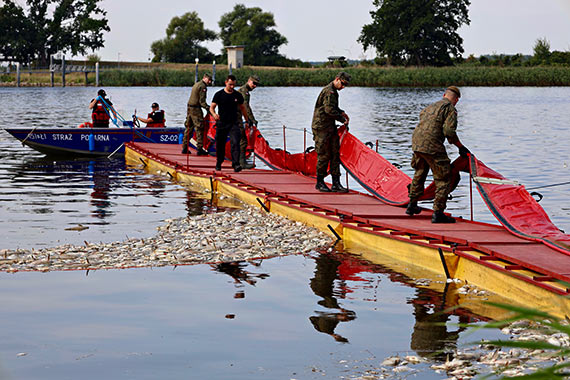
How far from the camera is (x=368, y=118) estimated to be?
5325 cm

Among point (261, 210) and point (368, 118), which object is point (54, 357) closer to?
point (261, 210)

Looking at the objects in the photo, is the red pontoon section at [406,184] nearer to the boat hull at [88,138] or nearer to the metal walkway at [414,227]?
the metal walkway at [414,227]

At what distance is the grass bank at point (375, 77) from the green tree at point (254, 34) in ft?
77.9

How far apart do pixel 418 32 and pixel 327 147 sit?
102115mm

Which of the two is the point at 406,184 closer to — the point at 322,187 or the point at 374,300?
the point at 322,187

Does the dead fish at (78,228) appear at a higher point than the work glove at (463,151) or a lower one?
lower

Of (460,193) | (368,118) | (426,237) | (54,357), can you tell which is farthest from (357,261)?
(368,118)

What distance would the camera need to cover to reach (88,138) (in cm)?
2619

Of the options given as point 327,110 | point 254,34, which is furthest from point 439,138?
point 254,34

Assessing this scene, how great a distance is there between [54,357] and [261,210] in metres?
7.71

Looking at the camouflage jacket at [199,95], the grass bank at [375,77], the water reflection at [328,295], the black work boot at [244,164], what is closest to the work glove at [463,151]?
the water reflection at [328,295]

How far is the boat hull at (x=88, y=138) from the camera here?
84.3 ft

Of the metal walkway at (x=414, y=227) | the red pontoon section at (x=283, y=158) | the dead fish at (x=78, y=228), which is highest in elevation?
the red pontoon section at (x=283, y=158)

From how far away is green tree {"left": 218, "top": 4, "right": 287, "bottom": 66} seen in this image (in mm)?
139750
